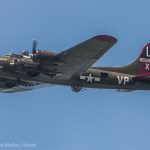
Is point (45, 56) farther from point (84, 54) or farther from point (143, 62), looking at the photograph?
point (143, 62)

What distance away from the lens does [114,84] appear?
146 ft

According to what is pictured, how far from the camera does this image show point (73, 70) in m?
42.1

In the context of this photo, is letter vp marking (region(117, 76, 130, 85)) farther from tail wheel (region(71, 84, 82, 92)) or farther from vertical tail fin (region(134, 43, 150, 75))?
tail wheel (region(71, 84, 82, 92))

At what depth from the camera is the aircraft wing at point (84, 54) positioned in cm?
3754

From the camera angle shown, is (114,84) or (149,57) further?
(149,57)

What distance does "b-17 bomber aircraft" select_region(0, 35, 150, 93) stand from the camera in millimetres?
39281

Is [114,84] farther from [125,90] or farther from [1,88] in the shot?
[1,88]

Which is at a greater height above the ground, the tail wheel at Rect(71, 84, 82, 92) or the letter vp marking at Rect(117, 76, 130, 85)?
the letter vp marking at Rect(117, 76, 130, 85)

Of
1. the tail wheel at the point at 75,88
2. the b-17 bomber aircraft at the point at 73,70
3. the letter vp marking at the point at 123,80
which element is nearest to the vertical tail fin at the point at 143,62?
the b-17 bomber aircraft at the point at 73,70

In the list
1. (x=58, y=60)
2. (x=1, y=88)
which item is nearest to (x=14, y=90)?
(x=1, y=88)

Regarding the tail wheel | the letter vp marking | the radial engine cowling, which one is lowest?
the tail wheel

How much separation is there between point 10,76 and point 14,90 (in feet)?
18.6

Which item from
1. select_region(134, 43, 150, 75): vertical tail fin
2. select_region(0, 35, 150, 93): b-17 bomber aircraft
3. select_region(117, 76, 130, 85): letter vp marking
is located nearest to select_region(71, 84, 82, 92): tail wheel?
select_region(0, 35, 150, 93): b-17 bomber aircraft

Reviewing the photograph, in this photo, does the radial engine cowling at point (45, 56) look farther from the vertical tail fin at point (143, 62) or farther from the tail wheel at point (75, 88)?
the vertical tail fin at point (143, 62)
